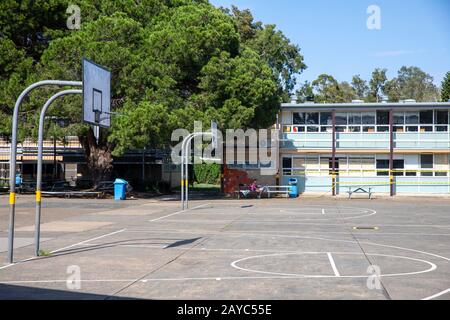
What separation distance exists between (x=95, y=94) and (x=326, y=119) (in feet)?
99.8

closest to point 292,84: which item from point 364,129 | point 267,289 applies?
point 364,129

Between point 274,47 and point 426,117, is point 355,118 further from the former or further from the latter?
point 274,47

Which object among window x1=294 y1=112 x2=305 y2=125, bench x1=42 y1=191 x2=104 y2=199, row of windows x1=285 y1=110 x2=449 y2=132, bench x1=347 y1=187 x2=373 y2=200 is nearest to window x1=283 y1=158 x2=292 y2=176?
row of windows x1=285 y1=110 x2=449 y2=132

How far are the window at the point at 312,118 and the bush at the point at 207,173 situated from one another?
63.5ft

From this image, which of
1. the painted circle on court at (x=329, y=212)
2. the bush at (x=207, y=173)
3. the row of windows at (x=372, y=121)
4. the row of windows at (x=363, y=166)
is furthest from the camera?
the bush at (x=207, y=173)

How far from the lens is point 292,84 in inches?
2699

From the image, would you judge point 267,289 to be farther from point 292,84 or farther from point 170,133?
point 292,84

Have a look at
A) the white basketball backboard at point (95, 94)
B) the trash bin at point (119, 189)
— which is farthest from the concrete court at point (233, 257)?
the trash bin at point (119, 189)

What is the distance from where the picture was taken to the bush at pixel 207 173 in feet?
200

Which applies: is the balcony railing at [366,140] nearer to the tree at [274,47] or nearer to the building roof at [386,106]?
the building roof at [386,106]

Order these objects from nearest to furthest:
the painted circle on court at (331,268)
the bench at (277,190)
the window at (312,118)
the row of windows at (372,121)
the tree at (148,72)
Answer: the painted circle on court at (331,268)
the tree at (148,72)
the bench at (277,190)
the row of windows at (372,121)
the window at (312,118)

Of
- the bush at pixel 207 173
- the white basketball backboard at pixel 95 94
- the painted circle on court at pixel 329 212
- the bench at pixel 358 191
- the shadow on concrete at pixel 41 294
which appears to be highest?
the white basketball backboard at pixel 95 94

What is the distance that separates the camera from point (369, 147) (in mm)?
41562

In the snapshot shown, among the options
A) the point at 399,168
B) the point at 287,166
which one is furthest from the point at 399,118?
the point at 287,166
